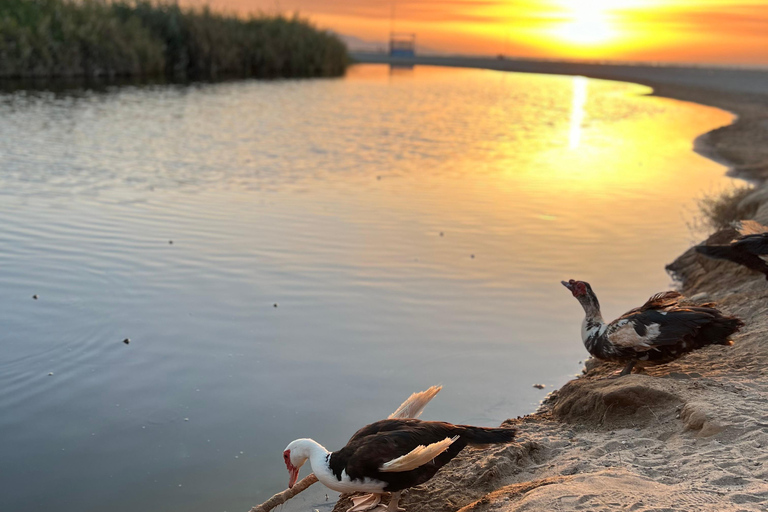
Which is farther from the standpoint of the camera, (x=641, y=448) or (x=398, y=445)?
(x=641, y=448)

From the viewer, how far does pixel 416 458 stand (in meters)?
3.74

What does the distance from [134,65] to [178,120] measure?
19286 millimetres

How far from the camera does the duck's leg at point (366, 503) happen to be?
422 centimetres

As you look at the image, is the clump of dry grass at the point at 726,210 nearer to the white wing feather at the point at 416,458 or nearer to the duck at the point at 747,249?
the duck at the point at 747,249

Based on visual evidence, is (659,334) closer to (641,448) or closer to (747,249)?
(641,448)

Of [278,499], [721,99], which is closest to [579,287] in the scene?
[278,499]

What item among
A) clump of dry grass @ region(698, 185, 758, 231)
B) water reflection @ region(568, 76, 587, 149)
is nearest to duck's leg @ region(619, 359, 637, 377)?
clump of dry grass @ region(698, 185, 758, 231)

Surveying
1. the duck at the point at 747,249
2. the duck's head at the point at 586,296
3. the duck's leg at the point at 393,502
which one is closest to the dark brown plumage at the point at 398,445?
the duck's leg at the point at 393,502

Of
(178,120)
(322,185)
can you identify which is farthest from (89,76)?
(322,185)

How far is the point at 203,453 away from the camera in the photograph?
486cm

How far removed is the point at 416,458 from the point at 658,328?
2.40 meters

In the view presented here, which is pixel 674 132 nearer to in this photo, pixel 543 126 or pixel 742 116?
pixel 543 126

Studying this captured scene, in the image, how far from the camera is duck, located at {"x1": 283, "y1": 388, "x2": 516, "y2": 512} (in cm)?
382

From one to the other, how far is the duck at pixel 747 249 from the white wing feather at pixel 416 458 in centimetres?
379
